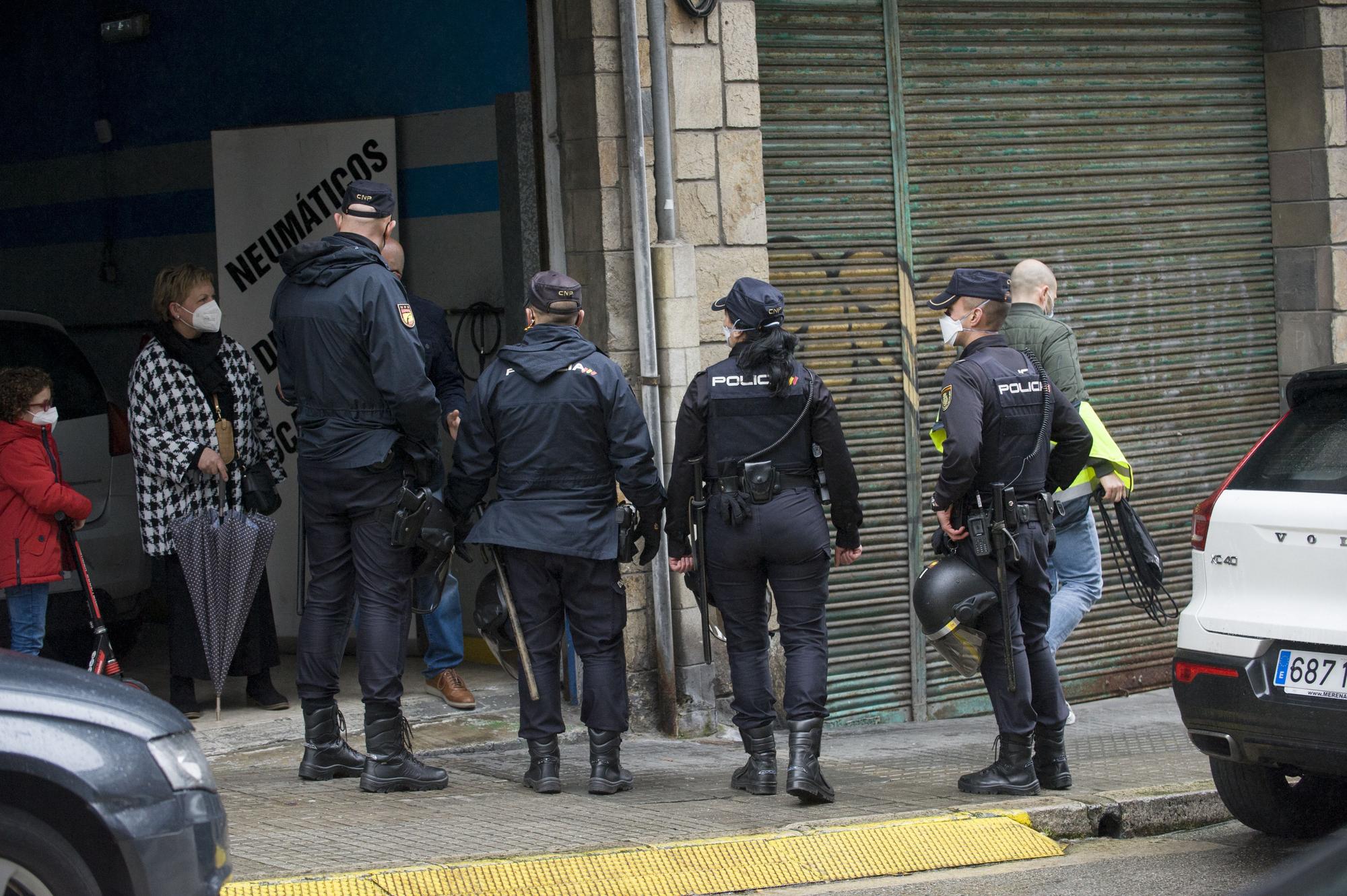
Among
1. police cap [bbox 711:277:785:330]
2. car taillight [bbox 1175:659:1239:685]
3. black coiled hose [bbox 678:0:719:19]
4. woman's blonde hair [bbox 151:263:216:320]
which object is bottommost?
car taillight [bbox 1175:659:1239:685]

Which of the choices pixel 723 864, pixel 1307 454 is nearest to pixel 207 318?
pixel 723 864

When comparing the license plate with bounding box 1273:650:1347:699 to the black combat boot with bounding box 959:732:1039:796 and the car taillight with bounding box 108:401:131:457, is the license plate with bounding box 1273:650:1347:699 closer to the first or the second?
the black combat boot with bounding box 959:732:1039:796

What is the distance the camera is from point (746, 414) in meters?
6.32

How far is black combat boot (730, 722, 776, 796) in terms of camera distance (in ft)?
21.1

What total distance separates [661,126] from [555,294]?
145cm

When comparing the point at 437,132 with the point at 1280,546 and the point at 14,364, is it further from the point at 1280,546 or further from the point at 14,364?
the point at 1280,546

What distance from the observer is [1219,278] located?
951 centimetres

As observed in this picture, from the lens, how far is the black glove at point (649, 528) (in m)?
6.41

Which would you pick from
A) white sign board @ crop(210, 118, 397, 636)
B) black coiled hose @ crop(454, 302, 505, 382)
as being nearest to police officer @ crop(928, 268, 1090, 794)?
black coiled hose @ crop(454, 302, 505, 382)

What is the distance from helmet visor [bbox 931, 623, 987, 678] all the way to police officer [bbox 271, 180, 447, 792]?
195 cm

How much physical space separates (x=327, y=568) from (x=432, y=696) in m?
1.68

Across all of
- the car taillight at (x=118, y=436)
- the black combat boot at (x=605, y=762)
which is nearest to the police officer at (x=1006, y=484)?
the black combat boot at (x=605, y=762)

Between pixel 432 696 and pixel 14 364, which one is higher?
pixel 14 364

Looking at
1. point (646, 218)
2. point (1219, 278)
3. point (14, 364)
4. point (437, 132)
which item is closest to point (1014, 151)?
point (1219, 278)
